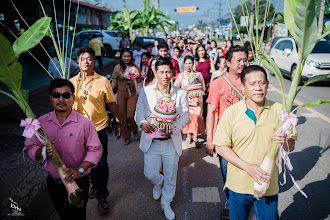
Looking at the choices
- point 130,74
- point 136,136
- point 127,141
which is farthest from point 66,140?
point 136,136

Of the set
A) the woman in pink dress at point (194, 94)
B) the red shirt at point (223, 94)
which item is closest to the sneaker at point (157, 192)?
the red shirt at point (223, 94)

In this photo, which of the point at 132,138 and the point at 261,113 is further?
the point at 132,138

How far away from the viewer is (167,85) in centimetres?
314

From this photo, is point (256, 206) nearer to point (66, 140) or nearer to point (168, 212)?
point (168, 212)

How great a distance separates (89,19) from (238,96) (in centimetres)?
1632

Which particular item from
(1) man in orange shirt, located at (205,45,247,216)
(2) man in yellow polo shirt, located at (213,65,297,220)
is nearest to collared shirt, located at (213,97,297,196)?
(2) man in yellow polo shirt, located at (213,65,297,220)

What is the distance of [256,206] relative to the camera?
7.47 ft

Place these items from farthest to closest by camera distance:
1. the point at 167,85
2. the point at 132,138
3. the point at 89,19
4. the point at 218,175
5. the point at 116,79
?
the point at 89,19 → the point at 132,138 → the point at 116,79 → the point at 218,175 → the point at 167,85

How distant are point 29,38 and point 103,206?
7.00 ft

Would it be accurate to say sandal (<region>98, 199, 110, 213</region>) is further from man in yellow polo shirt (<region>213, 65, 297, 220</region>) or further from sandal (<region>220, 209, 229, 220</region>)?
man in yellow polo shirt (<region>213, 65, 297, 220</region>)

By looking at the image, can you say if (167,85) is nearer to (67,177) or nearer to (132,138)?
(67,177)

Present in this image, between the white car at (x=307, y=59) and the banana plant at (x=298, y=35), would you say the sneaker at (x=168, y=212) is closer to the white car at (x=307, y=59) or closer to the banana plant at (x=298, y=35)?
the banana plant at (x=298, y=35)

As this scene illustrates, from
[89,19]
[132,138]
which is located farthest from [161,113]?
[89,19]

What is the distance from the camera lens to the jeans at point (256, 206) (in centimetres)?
218
